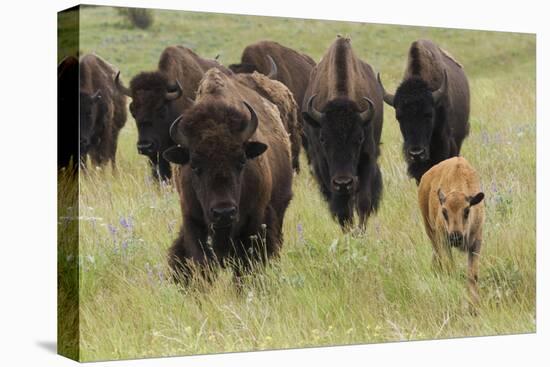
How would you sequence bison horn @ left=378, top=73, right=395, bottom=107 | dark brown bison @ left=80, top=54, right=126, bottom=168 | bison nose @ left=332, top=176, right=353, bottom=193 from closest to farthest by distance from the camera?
dark brown bison @ left=80, top=54, right=126, bottom=168, bison nose @ left=332, top=176, right=353, bottom=193, bison horn @ left=378, top=73, right=395, bottom=107

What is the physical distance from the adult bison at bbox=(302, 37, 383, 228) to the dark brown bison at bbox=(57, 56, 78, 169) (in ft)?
8.07

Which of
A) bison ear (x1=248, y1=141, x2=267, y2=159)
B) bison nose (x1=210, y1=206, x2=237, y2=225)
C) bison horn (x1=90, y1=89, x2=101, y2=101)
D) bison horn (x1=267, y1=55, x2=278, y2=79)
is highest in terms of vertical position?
bison horn (x1=267, y1=55, x2=278, y2=79)

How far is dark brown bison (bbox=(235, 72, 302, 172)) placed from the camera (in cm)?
997

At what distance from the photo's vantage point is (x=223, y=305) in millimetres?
8750

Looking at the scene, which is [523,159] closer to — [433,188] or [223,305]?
[433,188]

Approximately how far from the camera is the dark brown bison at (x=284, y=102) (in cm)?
997

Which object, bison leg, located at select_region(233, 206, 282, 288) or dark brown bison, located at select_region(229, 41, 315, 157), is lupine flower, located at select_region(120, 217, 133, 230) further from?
dark brown bison, located at select_region(229, 41, 315, 157)

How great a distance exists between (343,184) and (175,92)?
5.73 feet

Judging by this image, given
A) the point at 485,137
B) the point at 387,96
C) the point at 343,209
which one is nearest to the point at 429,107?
the point at 387,96

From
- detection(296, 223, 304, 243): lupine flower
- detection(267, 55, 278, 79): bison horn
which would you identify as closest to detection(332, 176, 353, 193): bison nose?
detection(296, 223, 304, 243): lupine flower

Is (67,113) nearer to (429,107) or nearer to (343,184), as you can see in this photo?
(343,184)

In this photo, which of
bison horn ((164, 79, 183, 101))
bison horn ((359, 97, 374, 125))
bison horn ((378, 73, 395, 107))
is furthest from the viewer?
bison horn ((378, 73, 395, 107))

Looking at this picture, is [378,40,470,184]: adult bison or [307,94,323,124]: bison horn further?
[378,40,470,184]: adult bison

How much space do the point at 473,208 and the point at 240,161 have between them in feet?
8.14
